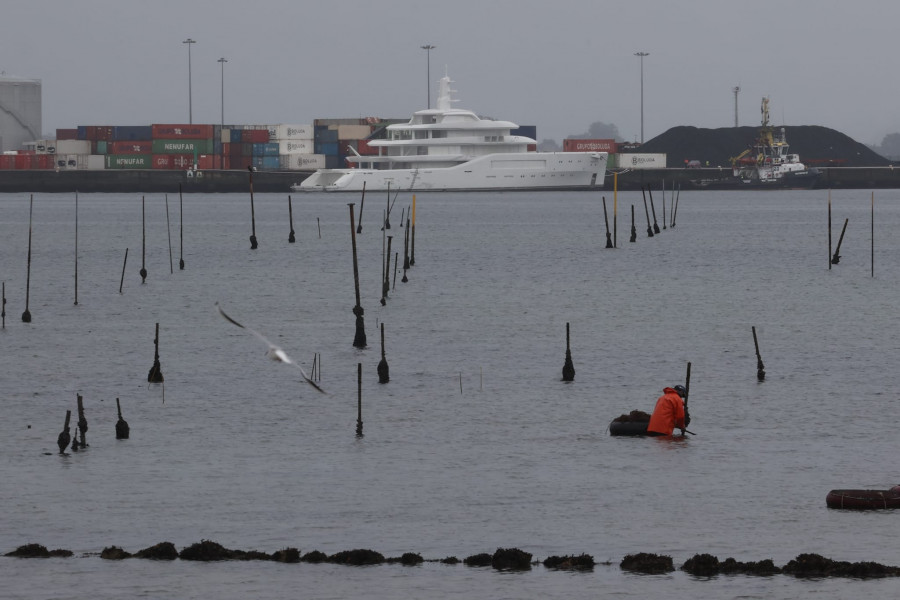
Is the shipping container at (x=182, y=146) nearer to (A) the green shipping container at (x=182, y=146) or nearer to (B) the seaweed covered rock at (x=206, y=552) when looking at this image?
(A) the green shipping container at (x=182, y=146)

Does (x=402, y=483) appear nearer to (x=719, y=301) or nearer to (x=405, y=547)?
(x=405, y=547)

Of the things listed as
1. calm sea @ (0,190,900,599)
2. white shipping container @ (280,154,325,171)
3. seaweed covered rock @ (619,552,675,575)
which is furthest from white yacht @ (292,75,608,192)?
seaweed covered rock @ (619,552,675,575)

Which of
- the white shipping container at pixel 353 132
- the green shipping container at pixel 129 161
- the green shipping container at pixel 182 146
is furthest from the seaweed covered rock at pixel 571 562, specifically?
the white shipping container at pixel 353 132

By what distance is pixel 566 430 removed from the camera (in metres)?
30.8

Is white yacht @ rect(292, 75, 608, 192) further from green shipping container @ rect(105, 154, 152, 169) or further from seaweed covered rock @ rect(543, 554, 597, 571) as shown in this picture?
seaweed covered rock @ rect(543, 554, 597, 571)

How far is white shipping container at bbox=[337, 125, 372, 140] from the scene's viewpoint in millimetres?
196500

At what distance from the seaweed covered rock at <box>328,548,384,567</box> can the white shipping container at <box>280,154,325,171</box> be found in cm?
17285

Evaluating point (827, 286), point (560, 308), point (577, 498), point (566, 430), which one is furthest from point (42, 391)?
point (827, 286)

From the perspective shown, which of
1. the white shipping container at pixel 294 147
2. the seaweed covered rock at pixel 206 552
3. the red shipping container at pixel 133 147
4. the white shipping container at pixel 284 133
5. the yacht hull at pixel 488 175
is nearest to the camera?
the seaweed covered rock at pixel 206 552

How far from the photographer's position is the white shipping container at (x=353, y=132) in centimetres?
19650

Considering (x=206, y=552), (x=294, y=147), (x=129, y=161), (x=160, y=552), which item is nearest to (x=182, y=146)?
(x=129, y=161)

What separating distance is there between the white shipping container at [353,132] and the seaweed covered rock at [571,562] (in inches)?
7036

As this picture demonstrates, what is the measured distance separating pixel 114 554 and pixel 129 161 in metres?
176

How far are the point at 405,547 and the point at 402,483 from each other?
429 cm
